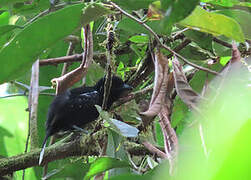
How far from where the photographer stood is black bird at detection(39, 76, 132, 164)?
211 cm

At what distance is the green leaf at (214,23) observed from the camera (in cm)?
112

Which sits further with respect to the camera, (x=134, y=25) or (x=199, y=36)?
(x=134, y=25)

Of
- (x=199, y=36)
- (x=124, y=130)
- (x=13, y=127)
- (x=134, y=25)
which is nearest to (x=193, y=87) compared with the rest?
(x=199, y=36)

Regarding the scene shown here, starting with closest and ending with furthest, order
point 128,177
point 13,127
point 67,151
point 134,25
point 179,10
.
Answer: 1. point 179,10
2. point 128,177
3. point 134,25
4. point 67,151
5. point 13,127

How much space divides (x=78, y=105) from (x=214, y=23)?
1.28 m

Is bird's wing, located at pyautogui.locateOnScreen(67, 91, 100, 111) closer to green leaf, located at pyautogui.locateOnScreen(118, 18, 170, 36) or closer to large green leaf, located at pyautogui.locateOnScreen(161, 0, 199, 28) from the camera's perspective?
green leaf, located at pyautogui.locateOnScreen(118, 18, 170, 36)

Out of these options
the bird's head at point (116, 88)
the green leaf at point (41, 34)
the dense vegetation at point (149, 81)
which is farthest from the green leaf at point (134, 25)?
the bird's head at point (116, 88)

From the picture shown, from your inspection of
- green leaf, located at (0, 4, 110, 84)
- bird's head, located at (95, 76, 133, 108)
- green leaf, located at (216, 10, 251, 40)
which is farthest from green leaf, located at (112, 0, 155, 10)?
bird's head, located at (95, 76, 133, 108)

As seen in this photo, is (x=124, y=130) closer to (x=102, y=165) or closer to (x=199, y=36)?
(x=102, y=165)

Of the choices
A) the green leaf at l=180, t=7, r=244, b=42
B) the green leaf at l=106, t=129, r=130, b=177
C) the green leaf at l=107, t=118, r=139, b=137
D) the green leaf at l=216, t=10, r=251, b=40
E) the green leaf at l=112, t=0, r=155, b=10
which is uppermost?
the green leaf at l=112, t=0, r=155, b=10

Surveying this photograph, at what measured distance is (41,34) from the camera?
1.22 m

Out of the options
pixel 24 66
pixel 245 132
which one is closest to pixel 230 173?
pixel 245 132

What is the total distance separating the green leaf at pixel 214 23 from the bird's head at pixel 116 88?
3.22ft

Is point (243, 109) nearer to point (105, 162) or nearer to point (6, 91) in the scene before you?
point (105, 162)
